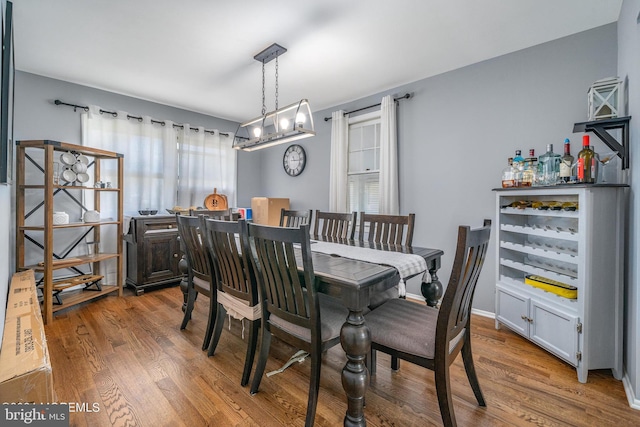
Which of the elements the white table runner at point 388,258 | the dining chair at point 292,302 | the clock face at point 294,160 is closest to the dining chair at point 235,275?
the dining chair at point 292,302

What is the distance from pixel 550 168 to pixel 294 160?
11.0 feet

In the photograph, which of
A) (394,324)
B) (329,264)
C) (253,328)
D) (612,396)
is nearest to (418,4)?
(329,264)

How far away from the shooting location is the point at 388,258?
1.86m

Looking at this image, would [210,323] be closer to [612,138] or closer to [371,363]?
[371,363]

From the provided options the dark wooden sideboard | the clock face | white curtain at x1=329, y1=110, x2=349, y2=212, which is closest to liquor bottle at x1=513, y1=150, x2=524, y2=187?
white curtain at x1=329, y1=110, x2=349, y2=212

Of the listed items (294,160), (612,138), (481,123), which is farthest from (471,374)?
(294,160)

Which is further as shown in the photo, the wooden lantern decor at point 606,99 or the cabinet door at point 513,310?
the cabinet door at point 513,310

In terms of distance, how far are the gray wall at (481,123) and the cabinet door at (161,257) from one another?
9.70 feet

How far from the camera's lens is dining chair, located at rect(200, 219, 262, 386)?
69.7 inches

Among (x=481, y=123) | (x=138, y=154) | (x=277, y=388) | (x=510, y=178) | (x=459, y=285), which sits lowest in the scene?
(x=277, y=388)

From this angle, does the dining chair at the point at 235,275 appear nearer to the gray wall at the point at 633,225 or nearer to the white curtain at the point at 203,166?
the gray wall at the point at 633,225

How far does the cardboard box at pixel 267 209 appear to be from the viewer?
437 centimetres

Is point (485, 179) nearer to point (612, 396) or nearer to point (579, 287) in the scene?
point (579, 287)

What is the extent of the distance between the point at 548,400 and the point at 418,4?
265 centimetres
